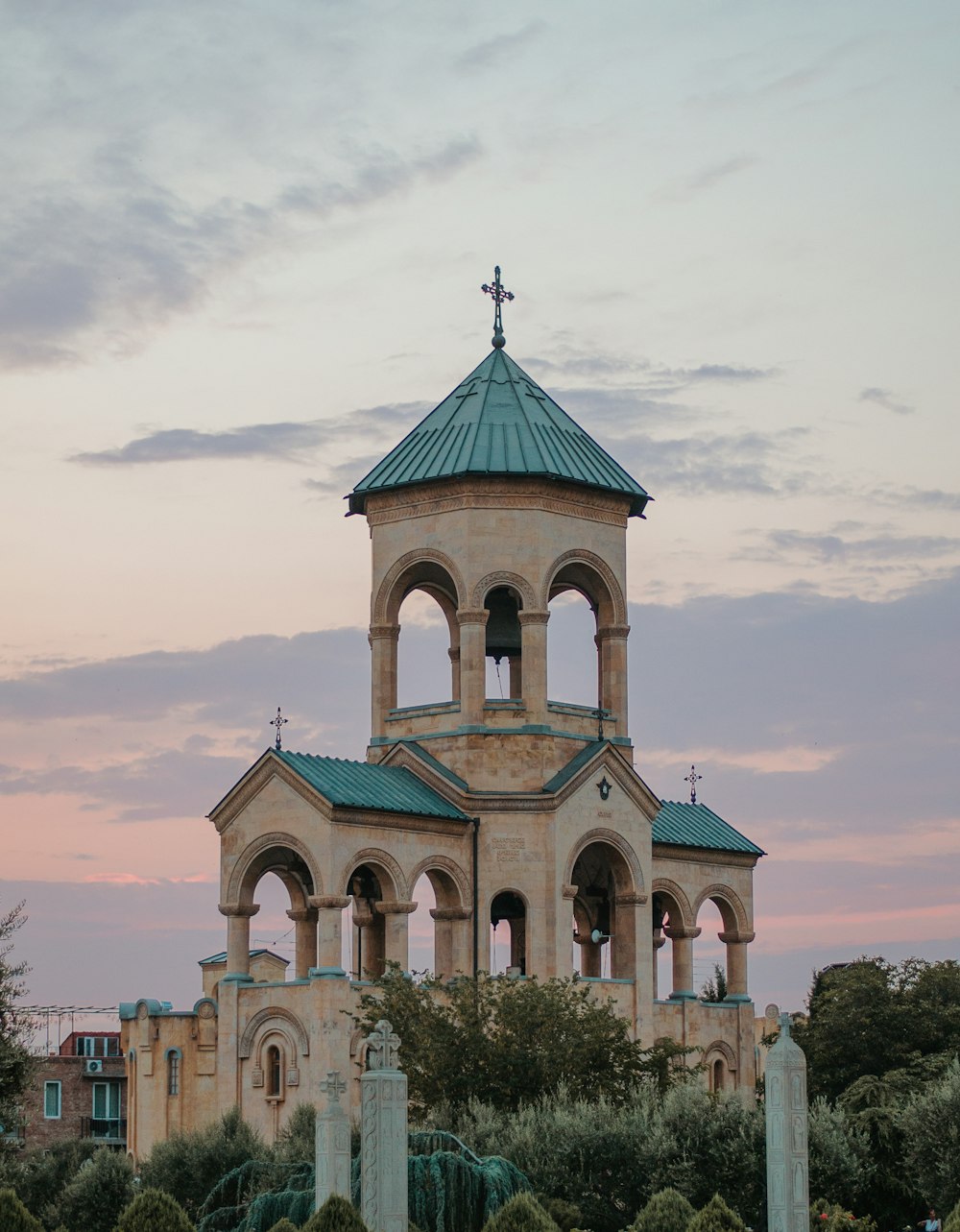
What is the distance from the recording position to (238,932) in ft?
189

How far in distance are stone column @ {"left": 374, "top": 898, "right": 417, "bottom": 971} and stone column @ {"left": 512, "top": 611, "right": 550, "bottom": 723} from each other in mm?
5746

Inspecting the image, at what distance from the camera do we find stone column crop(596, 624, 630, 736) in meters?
60.8

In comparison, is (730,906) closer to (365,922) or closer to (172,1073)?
(365,922)

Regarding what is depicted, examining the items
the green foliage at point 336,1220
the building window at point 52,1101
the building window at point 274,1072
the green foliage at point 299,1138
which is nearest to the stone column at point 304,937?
the building window at point 274,1072

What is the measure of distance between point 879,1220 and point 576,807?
45.5 feet

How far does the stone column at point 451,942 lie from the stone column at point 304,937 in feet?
9.87

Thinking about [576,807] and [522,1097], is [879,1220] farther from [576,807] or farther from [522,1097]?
[576,807]

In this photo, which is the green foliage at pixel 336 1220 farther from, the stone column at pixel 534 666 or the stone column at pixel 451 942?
the stone column at pixel 534 666

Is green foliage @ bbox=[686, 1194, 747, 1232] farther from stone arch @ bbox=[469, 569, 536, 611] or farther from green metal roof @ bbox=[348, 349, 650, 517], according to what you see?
green metal roof @ bbox=[348, 349, 650, 517]

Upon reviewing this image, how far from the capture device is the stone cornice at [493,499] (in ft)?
195

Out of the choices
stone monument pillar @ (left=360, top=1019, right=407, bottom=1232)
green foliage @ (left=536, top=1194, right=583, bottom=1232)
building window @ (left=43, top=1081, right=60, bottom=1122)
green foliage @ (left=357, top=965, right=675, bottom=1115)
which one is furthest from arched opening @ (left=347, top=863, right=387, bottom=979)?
building window @ (left=43, top=1081, right=60, bottom=1122)

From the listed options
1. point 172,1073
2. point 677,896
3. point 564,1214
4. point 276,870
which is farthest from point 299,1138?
point 677,896

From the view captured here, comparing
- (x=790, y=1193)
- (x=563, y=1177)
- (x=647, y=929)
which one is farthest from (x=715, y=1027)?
(x=790, y=1193)

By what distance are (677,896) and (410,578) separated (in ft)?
34.6
